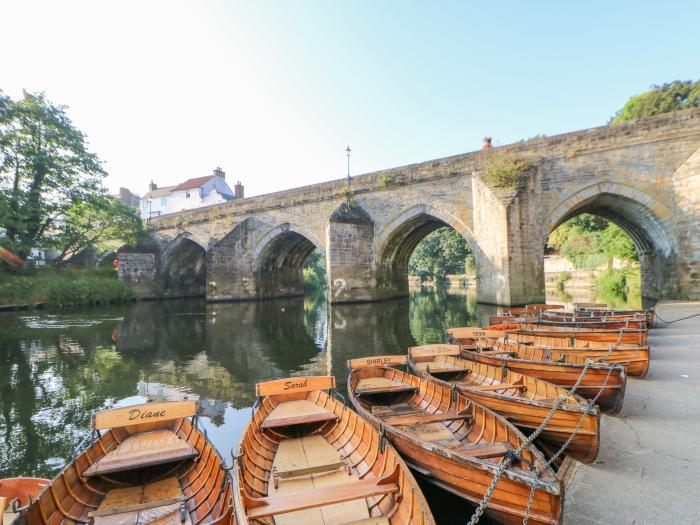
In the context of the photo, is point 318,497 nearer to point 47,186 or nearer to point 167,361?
point 167,361

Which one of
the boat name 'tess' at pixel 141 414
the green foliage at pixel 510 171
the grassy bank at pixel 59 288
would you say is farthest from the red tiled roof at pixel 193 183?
the boat name 'tess' at pixel 141 414

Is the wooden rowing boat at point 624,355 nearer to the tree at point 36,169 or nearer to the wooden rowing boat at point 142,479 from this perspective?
the wooden rowing boat at point 142,479

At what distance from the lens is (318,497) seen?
7.75 feet

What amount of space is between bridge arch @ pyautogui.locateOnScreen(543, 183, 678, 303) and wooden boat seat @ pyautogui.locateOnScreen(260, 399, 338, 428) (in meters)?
13.8

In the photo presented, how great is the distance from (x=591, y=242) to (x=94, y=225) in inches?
1499

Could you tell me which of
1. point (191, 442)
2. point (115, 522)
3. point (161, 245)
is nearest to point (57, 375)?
point (191, 442)

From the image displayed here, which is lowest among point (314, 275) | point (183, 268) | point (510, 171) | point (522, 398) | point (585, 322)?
point (522, 398)

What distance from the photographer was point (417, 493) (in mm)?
2229

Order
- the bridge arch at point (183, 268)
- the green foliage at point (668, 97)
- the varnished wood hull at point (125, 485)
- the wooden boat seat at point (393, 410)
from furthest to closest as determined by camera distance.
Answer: the bridge arch at point (183, 268) → the green foliage at point (668, 97) → the wooden boat seat at point (393, 410) → the varnished wood hull at point (125, 485)

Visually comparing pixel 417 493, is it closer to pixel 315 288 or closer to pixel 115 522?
pixel 115 522

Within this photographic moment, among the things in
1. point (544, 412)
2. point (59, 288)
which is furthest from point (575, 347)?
point (59, 288)

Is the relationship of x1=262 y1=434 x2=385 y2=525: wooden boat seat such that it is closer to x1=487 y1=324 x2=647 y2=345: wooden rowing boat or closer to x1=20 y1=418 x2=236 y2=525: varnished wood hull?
x1=20 y1=418 x2=236 y2=525: varnished wood hull

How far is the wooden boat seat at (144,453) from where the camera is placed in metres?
2.91

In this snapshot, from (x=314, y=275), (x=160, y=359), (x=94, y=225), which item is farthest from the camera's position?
(x=314, y=275)
